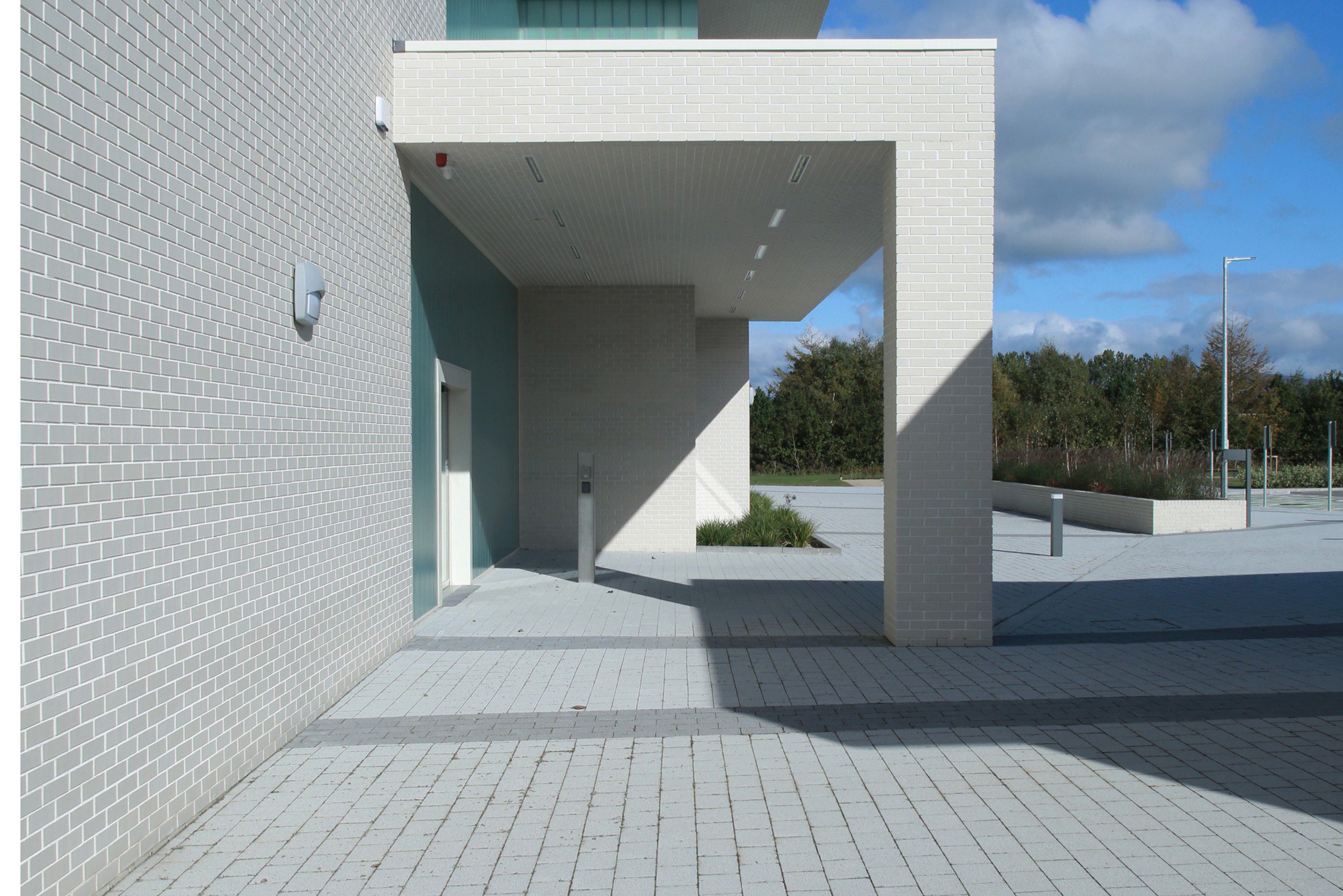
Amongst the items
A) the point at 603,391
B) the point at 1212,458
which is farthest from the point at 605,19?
the point at 1212,458

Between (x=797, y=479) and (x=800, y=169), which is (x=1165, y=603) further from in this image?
(x=797, y=479)

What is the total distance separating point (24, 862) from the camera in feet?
9.00

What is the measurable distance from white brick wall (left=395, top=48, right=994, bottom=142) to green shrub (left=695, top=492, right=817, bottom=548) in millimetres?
7369

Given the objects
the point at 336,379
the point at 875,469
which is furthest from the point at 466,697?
the point at 875,469

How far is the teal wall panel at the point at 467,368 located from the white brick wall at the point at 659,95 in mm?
1067

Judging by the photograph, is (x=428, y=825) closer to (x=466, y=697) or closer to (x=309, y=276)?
(x=466, y=697)

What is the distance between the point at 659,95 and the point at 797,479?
27779mm

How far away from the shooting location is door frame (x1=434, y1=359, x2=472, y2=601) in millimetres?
9359

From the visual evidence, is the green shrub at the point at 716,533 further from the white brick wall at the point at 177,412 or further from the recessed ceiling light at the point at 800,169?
the white brick wall at the point at 177,412

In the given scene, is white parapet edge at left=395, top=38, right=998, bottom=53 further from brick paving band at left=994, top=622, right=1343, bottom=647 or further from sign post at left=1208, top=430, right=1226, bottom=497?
sign post at left=1208, top=430, right=1226, bottom=497

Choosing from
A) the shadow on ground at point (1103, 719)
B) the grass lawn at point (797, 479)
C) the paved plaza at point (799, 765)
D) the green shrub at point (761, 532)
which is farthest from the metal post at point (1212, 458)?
the shadow on ground at point (1103, 719)

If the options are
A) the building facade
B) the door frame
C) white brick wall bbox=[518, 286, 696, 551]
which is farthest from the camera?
white brick wall bbox=[518, 286, 696, 551]

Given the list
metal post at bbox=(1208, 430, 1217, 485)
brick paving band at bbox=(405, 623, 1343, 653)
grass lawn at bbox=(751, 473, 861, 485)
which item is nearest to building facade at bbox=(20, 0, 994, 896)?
brick paving band at bbox=(405, 623, 1343, 653)

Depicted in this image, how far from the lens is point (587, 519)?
398 inches
